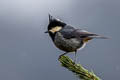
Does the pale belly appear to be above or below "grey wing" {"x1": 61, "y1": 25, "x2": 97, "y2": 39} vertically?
below

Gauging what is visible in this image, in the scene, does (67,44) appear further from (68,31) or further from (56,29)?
(56,29)

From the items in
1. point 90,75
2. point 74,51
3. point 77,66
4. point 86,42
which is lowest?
point 74,51

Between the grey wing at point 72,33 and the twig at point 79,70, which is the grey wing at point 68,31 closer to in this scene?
the grey wing at point 72,33

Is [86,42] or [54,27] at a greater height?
[54,27]

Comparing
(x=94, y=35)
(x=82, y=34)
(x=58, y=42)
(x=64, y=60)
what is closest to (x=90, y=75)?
(x=64, y=60)

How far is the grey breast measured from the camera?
5.68m

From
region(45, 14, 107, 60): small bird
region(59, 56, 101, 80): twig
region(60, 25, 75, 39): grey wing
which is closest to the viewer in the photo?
region(59, 56, 101, 80): twig

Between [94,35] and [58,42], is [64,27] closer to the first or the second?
[58,42]

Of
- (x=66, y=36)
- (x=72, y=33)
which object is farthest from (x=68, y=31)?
(x=66, y=36)

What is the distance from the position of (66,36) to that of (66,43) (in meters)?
0.24

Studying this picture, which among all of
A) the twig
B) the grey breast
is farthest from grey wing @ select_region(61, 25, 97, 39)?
the twig

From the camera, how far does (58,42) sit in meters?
5.91

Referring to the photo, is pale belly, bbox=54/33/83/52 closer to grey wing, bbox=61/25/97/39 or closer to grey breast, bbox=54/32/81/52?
grey breast, bbox=54/32/81/52

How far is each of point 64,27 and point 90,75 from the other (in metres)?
2.93
